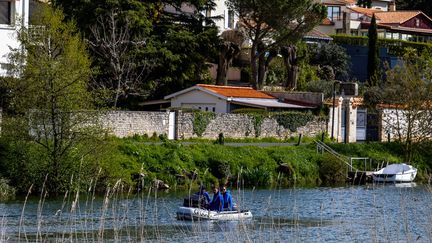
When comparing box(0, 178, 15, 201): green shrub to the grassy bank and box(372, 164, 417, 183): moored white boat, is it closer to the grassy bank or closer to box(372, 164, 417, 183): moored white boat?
the grassy bank

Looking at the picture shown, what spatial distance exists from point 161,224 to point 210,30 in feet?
126

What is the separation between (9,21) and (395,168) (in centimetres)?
2553

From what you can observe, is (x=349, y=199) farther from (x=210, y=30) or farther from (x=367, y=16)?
(x=367, y=16)

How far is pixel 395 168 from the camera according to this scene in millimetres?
59000

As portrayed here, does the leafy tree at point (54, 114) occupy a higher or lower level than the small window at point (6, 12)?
lower

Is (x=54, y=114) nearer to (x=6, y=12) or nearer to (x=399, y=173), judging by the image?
(x=6, y=12)

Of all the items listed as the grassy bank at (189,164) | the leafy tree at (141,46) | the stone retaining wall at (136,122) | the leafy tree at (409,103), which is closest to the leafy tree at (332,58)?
the leafy tree at (141,46)

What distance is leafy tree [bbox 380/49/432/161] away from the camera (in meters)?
64.3

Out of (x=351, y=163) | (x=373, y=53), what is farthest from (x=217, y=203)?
(x=373, y=53)

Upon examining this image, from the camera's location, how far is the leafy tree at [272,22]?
77.1 meters

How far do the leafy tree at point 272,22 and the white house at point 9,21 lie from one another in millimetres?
21110

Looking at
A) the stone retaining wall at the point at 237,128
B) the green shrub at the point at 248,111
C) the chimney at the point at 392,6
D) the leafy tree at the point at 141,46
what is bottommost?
the stone retaining wall at the point at 237,128

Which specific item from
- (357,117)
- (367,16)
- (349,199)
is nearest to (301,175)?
(349,199)

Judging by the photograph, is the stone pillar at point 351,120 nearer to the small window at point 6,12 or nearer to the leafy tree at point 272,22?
the leafy tree at point 272,22
